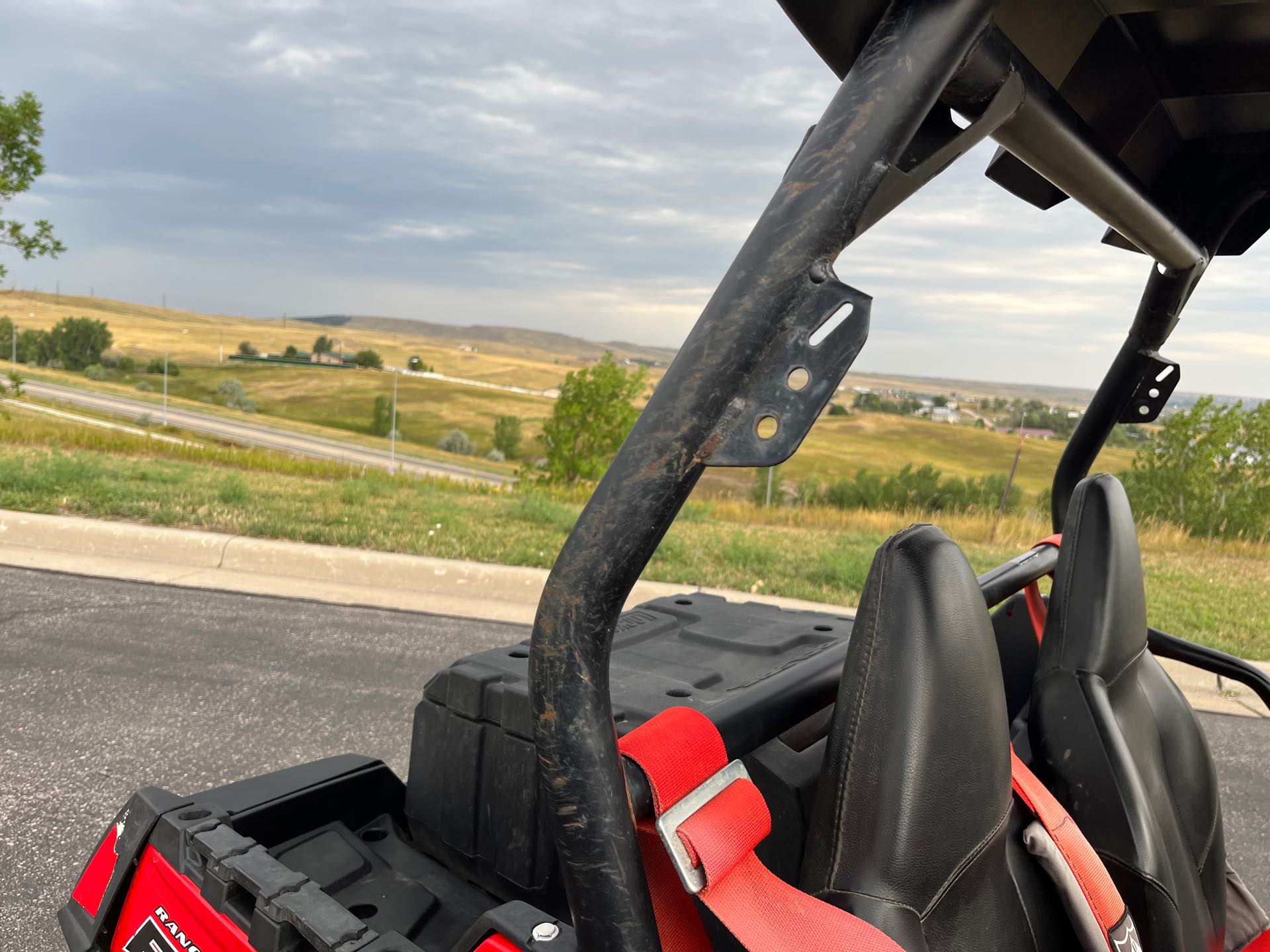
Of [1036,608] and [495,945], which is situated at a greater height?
[1036,608]

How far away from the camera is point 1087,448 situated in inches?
88.4

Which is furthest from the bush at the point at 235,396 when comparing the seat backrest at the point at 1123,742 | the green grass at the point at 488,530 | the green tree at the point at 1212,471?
the seat backrest at the point at 1123,742

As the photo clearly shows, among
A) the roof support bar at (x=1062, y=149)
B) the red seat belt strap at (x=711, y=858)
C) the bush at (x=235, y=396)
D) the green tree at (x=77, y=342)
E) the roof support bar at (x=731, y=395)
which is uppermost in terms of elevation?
the roof support bar at (x=1062, y=149)

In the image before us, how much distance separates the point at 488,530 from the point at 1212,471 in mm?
13179

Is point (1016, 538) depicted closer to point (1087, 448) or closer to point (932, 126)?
point (1087, 448)

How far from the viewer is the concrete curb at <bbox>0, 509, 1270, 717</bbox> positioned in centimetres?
533

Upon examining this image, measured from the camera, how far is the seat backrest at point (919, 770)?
1.14m

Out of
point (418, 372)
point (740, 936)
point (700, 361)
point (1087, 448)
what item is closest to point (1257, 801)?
point (1087, 448)

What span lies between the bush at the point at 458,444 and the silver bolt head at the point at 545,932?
9273 cm

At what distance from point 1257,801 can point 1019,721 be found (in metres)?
2.40

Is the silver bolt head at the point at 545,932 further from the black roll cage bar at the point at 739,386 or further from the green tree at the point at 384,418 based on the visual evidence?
the green tree at the point at 384,418

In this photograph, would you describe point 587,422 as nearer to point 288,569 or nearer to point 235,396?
point 288,569

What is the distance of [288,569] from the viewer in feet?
18.6

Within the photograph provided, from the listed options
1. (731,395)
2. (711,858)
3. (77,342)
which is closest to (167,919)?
(711,858)
